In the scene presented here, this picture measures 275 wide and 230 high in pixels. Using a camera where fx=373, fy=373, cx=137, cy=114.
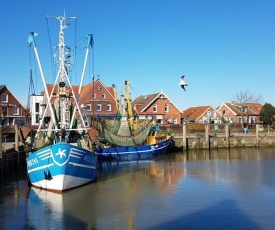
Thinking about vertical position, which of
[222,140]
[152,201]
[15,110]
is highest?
[15,110]

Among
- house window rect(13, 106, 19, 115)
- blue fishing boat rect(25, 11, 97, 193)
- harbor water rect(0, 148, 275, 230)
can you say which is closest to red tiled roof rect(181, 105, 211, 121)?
house window rect(13, 106, 19, 115)

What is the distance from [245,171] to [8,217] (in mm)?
19039

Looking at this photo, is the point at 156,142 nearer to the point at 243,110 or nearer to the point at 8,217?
the point at 8,217

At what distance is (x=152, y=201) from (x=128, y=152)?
20705 mm

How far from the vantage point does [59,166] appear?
20609mm

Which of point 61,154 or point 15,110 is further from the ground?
point 15,110

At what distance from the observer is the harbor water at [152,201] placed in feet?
51.6

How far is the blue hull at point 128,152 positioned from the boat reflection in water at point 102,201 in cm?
973

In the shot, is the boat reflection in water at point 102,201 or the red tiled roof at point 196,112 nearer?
the boat reflection in water at point 102,201

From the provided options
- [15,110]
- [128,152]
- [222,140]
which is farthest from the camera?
[15,110]

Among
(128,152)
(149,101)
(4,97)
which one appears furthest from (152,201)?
(149,101)

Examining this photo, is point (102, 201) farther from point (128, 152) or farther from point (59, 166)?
point (128, 152)

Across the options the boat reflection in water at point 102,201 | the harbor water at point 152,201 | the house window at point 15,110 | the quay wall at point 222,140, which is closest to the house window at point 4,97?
the house window at point 15,110

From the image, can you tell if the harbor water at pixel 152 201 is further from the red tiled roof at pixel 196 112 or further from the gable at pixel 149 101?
the red tiled roof at pixel 196 112
